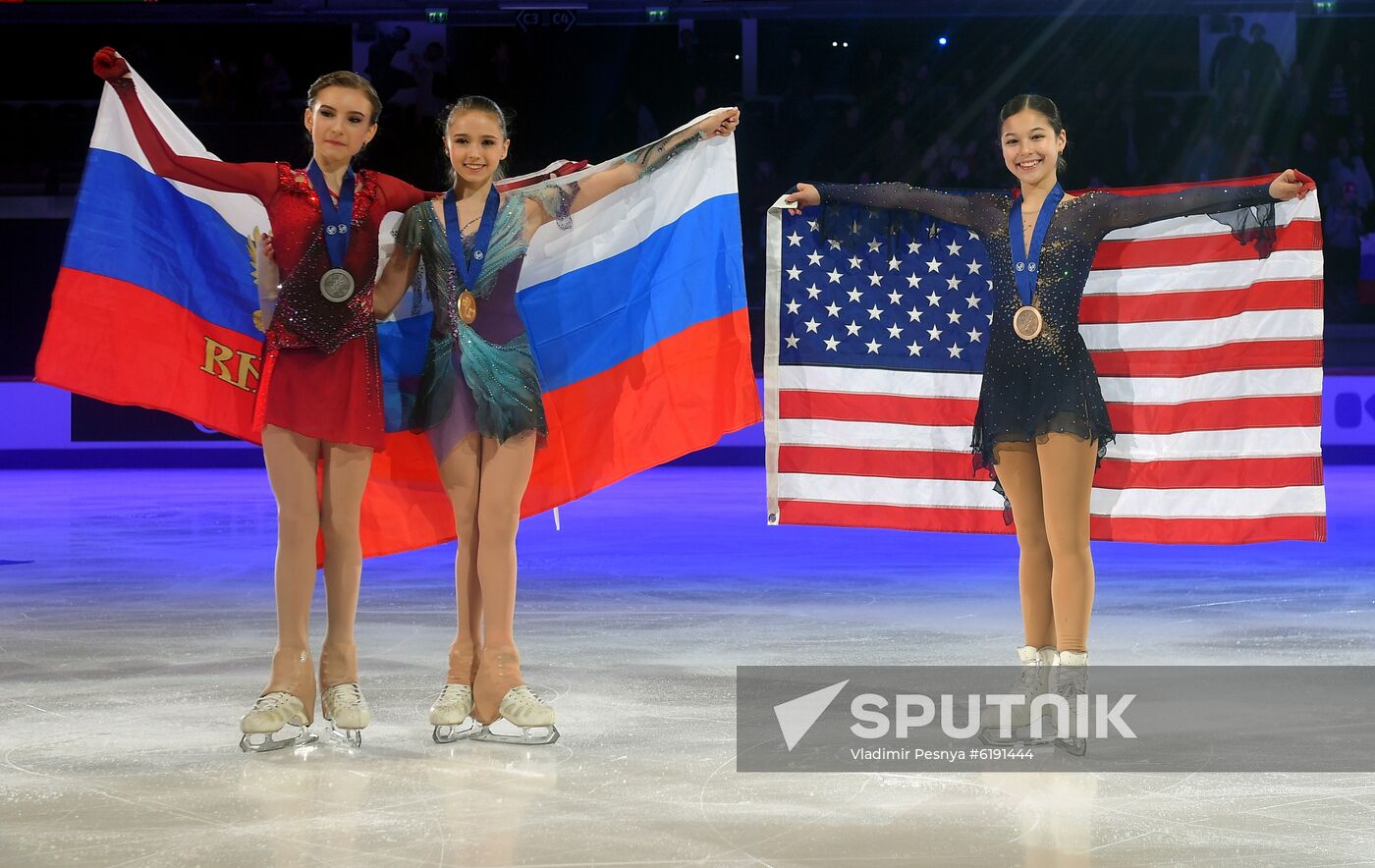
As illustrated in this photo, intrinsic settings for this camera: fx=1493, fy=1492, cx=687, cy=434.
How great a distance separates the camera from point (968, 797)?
3.31 meters

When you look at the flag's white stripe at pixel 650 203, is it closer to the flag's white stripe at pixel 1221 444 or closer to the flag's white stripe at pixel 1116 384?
the flag's white stripe at pixel 1116 384

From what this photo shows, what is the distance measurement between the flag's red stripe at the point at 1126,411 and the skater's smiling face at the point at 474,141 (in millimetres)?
1344

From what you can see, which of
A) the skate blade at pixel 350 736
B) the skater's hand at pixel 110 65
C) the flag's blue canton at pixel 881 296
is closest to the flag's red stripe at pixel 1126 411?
the flag's blue canton at pixel 881 296

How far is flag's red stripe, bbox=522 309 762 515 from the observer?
15.1 ft

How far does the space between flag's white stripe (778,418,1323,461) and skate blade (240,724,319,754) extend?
183 cm

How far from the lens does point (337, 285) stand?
12.8ft

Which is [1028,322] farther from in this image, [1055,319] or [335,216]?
[335,216]

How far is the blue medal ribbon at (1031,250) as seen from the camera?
155 inches

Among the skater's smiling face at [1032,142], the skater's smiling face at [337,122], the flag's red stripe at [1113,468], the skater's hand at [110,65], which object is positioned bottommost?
the flag's red stripe at [1113,468]

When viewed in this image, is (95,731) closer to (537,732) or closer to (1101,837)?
(537,732)

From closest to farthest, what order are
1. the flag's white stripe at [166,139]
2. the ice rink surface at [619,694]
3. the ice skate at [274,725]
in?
the ice rink surface at [619,694] < the ice skate at [274,725] < the flag's white stripe at [166,139]

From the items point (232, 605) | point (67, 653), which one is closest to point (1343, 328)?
point (232, 605)

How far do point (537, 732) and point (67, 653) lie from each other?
2010 mm

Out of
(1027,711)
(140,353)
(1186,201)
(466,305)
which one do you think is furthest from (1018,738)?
(140,353)
